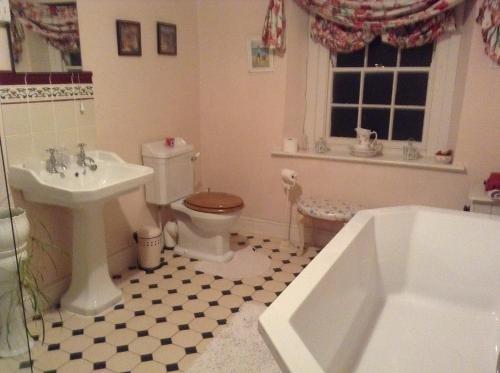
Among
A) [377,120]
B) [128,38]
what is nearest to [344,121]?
[377,120]

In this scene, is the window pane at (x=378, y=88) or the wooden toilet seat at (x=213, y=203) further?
the window pane at (x=378, y=88)

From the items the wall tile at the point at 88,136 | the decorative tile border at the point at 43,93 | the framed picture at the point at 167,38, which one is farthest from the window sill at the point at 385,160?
the decorative tile border at the point at 43,93

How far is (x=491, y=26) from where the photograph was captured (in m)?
2.58

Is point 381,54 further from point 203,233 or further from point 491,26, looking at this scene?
point 203,233

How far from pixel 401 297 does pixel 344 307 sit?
690 millimetres

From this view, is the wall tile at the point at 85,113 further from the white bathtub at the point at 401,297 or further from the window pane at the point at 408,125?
the window pane at the point at 408,125

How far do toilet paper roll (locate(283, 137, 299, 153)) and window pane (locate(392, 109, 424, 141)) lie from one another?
0.78 meters

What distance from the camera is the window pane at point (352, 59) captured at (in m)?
3.35

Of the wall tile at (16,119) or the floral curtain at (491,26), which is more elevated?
the floral curtain at (491,26)

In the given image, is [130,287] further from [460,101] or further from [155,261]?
[460,101]

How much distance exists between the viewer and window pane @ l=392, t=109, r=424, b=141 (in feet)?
10.8

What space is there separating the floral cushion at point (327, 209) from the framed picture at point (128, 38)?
159 centimetres

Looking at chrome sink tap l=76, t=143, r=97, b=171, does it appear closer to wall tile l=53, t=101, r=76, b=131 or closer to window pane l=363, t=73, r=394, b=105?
wall tile l=53, t=101, r=76, b=131

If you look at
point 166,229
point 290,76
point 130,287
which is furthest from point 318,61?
point 130,287
